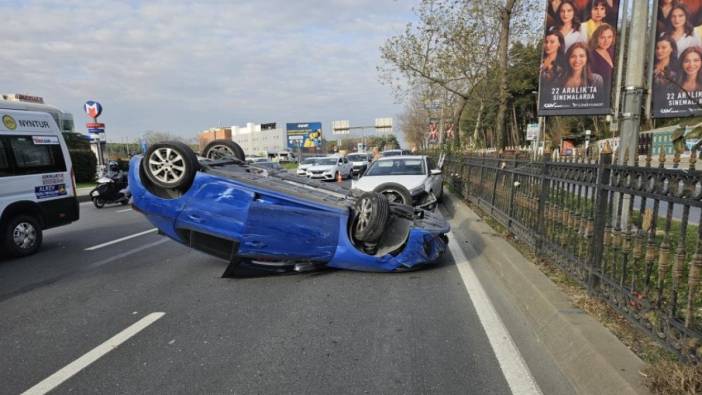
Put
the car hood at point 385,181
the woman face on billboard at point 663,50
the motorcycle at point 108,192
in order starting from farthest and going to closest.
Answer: the motorcycle at point 108,192 → the car hood at point 385,181 → the woman face on billboard at point 663,50

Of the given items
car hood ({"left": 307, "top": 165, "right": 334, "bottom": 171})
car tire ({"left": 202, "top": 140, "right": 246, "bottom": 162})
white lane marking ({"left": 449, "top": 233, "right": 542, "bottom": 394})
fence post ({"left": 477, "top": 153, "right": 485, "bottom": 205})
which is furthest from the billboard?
white lane marking ({"left": 449, "top": 233, "right": 542, "bottom": 394})

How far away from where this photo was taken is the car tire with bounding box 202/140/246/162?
23.1 feet

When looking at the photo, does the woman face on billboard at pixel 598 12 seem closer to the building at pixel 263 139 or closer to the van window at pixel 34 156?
the van window at pixel 34 156

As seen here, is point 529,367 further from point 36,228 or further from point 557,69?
point 36,228

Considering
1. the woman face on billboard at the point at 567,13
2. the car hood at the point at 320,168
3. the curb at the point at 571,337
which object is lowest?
the curb at the point at 571,337

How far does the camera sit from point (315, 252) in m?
5.43

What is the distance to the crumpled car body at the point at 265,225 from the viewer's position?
5.22 m

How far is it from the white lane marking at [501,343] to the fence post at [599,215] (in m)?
0.92

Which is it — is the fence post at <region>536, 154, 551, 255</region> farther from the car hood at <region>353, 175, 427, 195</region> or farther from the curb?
the car hood at <region>353, 175, 427, 195</region>

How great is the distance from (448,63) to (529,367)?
16.1 m

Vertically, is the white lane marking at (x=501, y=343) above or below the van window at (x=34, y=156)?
below

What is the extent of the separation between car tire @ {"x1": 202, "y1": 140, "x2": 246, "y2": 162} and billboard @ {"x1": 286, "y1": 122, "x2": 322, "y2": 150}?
47097mm

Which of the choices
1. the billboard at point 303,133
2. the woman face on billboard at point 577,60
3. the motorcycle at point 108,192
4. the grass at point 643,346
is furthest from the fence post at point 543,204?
the billboard at point 303,133

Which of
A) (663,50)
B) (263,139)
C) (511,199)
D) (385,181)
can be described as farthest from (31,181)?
(263,139)
